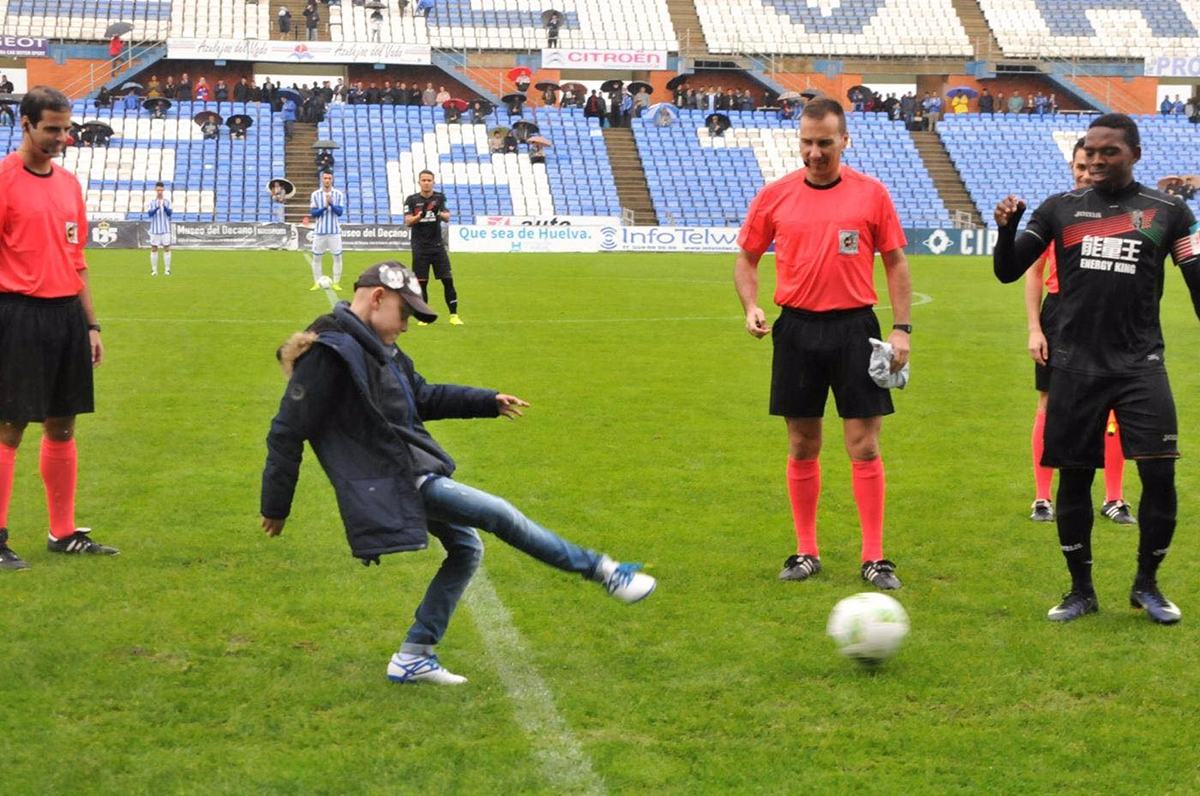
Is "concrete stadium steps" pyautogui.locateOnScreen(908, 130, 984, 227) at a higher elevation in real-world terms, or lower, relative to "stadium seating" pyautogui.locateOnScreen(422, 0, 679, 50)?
lower

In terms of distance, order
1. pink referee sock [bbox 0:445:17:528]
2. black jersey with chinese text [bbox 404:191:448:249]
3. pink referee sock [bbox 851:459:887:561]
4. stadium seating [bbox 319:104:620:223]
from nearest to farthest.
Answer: pink referee sock [bbox 851:459:887:561], pink referee sock [bbox 0:445:17:528], black jersey with chinese text [bbox 404:191:448:249], stadium seating [bbox 319:104:620:223]

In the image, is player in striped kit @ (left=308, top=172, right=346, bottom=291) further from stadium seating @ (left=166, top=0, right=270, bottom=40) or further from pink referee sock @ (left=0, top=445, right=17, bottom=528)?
stadium seating @ (left=166, top=0, right=270, bottom=40)

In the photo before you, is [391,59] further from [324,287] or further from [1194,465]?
[1194,465]

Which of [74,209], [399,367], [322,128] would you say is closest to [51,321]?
[74,209]

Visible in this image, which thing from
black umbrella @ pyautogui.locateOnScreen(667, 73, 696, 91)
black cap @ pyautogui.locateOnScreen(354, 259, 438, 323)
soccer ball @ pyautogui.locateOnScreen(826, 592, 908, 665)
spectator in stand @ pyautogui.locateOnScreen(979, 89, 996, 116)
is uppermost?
black umbrella @ pyautogui.locateOnScreen(667, 73, 696, 91)

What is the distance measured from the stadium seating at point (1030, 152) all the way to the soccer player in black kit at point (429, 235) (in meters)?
30.9

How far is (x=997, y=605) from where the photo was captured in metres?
6.51

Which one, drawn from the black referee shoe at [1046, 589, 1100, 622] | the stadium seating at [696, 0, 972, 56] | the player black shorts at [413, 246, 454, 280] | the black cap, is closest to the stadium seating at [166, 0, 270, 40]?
the stadium seating at [696, 0, 972, 56]

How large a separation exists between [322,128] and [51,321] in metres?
43.2

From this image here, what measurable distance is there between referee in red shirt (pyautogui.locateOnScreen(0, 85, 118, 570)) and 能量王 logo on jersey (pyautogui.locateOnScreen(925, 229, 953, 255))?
3689cm

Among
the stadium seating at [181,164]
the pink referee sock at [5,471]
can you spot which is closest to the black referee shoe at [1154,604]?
the pink referee sock at [5,471]

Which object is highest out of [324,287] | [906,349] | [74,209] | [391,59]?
[391,59]

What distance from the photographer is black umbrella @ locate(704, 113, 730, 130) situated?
1989 inches

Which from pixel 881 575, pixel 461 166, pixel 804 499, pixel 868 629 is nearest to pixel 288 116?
pixel 461 166
